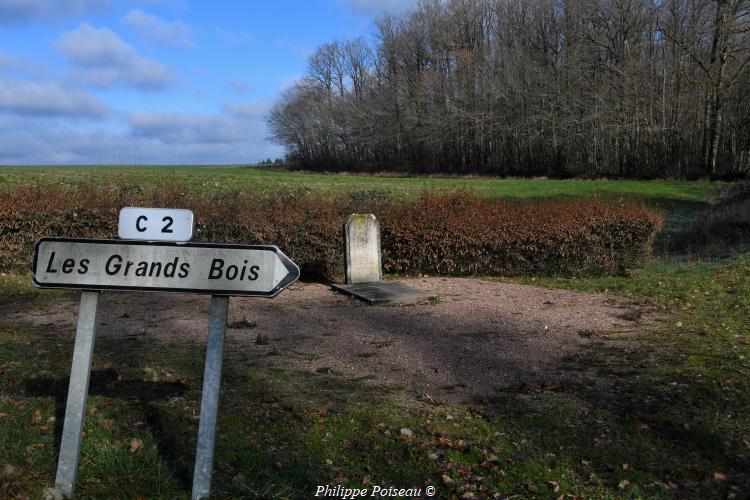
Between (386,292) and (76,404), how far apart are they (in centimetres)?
A: 776

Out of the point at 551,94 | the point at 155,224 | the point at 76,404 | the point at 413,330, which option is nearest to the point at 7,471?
the point at 76,404

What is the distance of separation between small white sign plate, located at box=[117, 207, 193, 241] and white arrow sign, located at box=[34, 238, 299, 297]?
5 cm

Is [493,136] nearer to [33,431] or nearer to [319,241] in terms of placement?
[319,241]

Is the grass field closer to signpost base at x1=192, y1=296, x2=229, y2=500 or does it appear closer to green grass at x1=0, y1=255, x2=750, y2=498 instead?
green grass at x1=0, y1=255, x2=750, y2=498

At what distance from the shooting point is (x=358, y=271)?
42.2ft

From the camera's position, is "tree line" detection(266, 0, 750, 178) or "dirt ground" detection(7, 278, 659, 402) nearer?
"dirt ground" detection(7, 278, 659, 402)

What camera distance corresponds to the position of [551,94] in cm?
5178

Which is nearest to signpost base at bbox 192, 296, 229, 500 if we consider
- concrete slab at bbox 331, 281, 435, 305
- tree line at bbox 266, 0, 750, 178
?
concrete slab at bbox 331, 281, 435, 305

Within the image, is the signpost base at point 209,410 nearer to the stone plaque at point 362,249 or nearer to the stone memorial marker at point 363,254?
the stone memorial marker at point 363,254

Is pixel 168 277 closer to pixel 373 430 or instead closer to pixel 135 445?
pixel 135 445

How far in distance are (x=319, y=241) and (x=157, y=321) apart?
466cm

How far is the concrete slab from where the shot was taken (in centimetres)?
1097

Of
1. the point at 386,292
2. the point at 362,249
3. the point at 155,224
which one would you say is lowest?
the point at 386,292

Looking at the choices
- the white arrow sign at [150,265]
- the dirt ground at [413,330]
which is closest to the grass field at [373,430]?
the dirt ground at [413,330]
